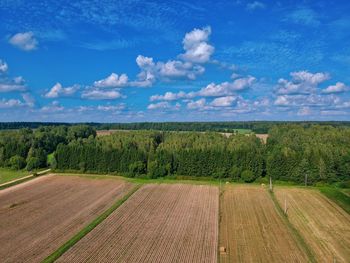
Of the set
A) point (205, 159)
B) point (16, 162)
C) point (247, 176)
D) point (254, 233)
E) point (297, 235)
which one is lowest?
point (297, 235)

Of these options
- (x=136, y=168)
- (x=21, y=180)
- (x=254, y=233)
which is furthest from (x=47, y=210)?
(x=254, y=233)

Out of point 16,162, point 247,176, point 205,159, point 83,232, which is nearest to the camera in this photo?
point 83,232

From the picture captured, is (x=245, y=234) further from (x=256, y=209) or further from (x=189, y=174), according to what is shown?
(x=189, y=174)

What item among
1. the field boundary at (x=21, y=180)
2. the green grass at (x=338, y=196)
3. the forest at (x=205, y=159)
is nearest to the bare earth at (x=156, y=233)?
the forest at (x=205, y=159)

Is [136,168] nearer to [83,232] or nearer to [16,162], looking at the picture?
[16,162]

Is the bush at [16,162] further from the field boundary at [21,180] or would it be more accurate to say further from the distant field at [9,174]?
the field boundary at [21,180]
